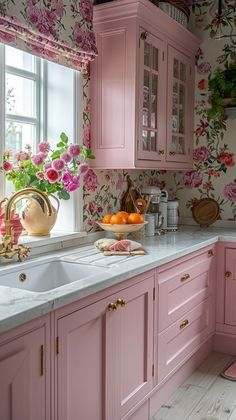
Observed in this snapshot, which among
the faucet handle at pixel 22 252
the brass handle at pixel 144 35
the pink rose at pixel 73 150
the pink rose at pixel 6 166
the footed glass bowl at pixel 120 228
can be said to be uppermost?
the brass handle at pixel 144 35

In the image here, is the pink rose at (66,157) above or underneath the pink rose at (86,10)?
underneath

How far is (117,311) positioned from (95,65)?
151cm

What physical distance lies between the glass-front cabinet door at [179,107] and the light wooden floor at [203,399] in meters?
1.41

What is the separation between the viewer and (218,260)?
10.6ft

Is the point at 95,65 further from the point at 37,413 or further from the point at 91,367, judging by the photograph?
the point at 37,413

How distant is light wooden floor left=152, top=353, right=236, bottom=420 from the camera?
2432 mm

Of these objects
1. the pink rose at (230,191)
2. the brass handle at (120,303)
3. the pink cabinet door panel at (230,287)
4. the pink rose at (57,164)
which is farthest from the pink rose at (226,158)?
the brass handle at (120,303)

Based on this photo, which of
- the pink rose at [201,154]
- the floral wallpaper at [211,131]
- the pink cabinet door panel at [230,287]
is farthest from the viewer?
the pink rose at [201,154]

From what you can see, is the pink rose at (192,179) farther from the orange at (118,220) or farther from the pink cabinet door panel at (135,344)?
the pink cabinet door panel at (135,344)

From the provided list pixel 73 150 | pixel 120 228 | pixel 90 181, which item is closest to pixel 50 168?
pixel 73 150

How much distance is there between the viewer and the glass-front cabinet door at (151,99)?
2.77 metres

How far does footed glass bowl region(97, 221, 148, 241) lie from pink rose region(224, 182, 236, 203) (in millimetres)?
1106

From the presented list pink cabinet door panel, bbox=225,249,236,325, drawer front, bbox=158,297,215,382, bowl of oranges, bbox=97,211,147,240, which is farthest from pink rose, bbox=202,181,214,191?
bowl of oranges, bbox=97,211,147,240

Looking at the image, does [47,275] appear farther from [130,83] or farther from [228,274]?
[228,274]
